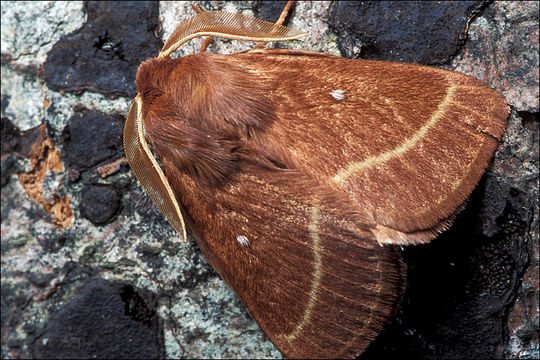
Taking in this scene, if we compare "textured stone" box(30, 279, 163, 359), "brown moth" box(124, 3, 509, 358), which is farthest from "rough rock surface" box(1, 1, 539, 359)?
"brown moth" box(124, 3, 509, 358)

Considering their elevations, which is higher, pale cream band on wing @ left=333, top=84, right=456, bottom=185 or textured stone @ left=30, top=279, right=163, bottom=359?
pale cream band on wing @ left=333, top=84, right=456, bottom=185

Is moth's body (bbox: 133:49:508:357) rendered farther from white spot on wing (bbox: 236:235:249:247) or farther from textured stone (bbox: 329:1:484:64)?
textured stone (bbox: 329:1:484:64)

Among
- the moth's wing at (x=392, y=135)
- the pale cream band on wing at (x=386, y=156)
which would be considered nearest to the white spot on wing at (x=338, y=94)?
the moth's wing at (x=392, y=135)

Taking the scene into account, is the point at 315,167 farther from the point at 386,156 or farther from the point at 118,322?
the point at 118,322

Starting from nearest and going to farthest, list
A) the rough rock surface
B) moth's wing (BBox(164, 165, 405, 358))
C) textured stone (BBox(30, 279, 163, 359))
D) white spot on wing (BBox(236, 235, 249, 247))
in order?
moth's wing (BBox(164, 165, 405, 358)), white spot on wing (BBox(236, 235, 249, 247)), the rough rock surface, textured stone (BBox(30, 279, 163, 359))

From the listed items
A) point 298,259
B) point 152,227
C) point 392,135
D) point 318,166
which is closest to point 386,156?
point 392,135

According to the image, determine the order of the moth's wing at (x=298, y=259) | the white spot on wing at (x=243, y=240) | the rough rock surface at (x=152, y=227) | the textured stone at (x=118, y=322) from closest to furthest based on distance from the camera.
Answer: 1. the moth's wing at (x=298, y=259)
2. the white spot on wing at (x=243, y=240)
3. the rough rock surface at (x=152, y=227)
4. the textured stone at (x=118, y=322)

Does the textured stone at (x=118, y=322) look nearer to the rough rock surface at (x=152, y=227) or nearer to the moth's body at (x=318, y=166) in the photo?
the rough rock surface at (x=152, y=227)

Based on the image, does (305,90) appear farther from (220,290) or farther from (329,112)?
(220,290)
